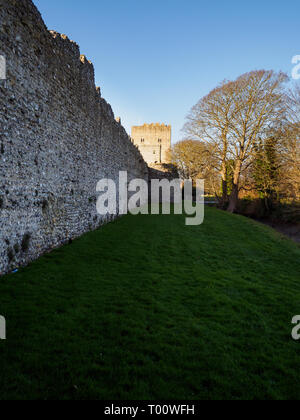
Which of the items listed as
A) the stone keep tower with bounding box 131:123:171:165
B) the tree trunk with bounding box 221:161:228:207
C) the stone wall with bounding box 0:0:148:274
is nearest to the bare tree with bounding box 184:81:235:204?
the tree trunk with bounding box 221:161:228:207

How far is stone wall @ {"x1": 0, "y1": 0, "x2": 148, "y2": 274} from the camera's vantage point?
194 inches

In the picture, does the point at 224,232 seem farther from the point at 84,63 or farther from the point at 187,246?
the point at 84,63

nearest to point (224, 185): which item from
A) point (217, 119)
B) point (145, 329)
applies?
point (217, 119)

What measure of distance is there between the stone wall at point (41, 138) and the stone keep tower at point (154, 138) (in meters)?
39.9

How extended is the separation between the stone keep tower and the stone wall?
39910 millimetres

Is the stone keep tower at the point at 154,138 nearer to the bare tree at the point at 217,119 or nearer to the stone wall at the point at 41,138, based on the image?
the bare tree at the point at 217,119

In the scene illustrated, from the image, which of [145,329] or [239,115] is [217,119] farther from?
[145,329]

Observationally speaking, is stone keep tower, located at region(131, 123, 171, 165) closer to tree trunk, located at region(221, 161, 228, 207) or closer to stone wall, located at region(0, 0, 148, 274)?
tree trunk, located at region(221, 161, 228, 207)

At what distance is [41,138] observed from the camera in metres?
6.16

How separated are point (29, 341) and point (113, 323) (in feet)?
3.72

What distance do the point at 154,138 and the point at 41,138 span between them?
44878mm

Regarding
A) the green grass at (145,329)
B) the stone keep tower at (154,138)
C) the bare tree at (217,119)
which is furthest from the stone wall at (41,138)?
the stone keep tower at (154,138)

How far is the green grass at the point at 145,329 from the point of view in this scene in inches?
102

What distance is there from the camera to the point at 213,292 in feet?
17.0
